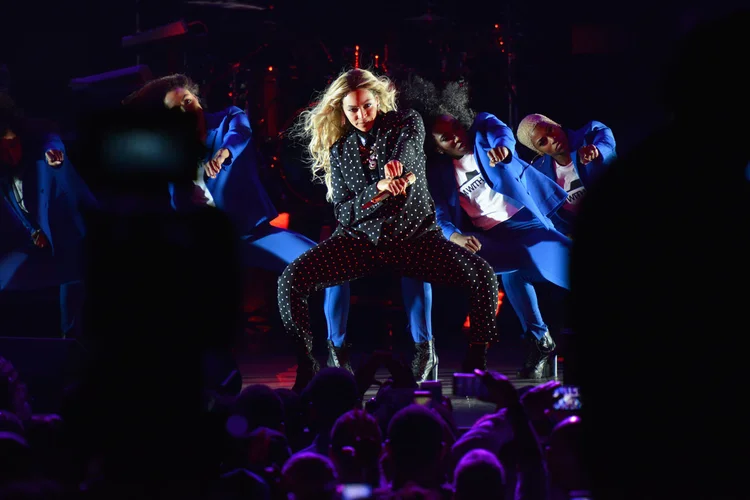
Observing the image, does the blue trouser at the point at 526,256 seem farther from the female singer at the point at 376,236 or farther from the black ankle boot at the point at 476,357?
the black ankle boot at the point at 476,357

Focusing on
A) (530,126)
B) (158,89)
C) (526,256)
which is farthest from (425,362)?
(158,89)

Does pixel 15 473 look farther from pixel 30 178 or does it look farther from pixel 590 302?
pixel 30 178

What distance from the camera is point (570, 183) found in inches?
240

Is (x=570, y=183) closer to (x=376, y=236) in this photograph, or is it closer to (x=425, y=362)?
(x=425, y=362)

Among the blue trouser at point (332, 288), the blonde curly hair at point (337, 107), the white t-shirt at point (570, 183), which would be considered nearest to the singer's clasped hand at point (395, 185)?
the blonde curly hair at point (337, 107)

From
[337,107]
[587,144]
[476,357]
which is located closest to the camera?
[476,357]

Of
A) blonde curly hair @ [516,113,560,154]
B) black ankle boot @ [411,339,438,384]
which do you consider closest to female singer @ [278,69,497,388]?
black ankle boot @ [411,339,438,384]

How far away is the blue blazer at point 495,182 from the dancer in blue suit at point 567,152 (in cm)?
20

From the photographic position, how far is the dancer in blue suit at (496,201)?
5590mm

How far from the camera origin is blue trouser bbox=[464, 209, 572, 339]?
5617mm

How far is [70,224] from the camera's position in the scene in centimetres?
633

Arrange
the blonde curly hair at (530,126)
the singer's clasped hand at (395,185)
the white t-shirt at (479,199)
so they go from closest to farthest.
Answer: the singer's clasped hand at (395,185) → the white t-shirt at (479,199) → the blonde curly hair at (530,126)

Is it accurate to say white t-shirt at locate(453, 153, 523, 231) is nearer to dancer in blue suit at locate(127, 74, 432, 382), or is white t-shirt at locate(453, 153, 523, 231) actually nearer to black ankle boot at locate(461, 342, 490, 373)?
dancer in blue suit at locate(127, 74, 432, 382)

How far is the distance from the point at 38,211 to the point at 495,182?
111 inches
